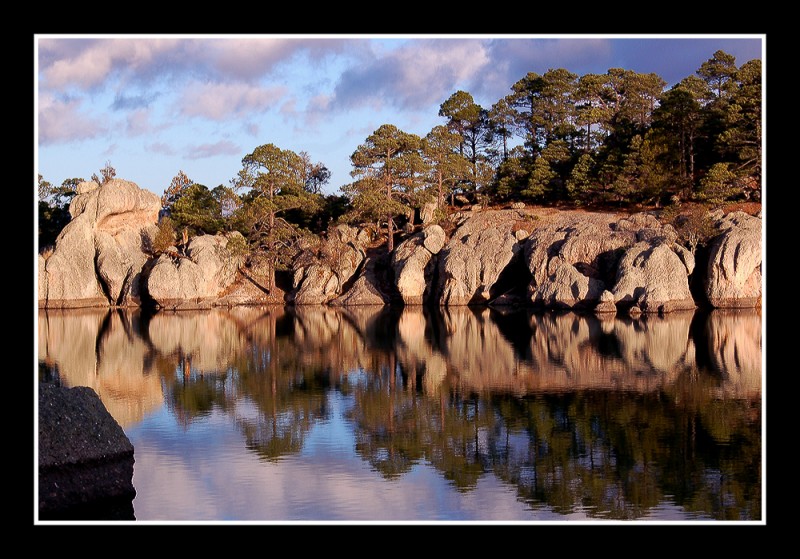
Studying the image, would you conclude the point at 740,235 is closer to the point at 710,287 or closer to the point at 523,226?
the point at 710,287

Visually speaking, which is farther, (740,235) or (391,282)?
(391,282)

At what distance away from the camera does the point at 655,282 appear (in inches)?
1448

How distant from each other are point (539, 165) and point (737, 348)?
3129cm

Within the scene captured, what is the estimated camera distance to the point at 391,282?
48.0 m

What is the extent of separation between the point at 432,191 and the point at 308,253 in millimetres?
10500

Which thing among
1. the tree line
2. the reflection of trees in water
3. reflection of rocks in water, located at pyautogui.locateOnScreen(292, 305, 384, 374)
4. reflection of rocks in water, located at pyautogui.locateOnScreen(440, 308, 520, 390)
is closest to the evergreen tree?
the tree line

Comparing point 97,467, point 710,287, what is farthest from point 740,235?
point 97,467

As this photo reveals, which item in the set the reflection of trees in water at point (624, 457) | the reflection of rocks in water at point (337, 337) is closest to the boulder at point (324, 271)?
the reflection of rocks in water at point (337, 337)

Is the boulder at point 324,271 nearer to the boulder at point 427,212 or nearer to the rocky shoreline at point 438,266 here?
the rocky shoreline at point 438,266

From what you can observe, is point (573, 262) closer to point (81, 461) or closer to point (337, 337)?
point (337, 337)

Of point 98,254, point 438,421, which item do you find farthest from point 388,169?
point 438,421

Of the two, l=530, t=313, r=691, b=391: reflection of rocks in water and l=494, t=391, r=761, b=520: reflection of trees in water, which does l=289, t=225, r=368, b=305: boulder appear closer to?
l=530, t=313, r=691, b=391: reflection of rocks in water

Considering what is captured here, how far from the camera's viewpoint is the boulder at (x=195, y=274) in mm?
44487

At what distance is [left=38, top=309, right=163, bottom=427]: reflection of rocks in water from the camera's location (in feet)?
59.5
